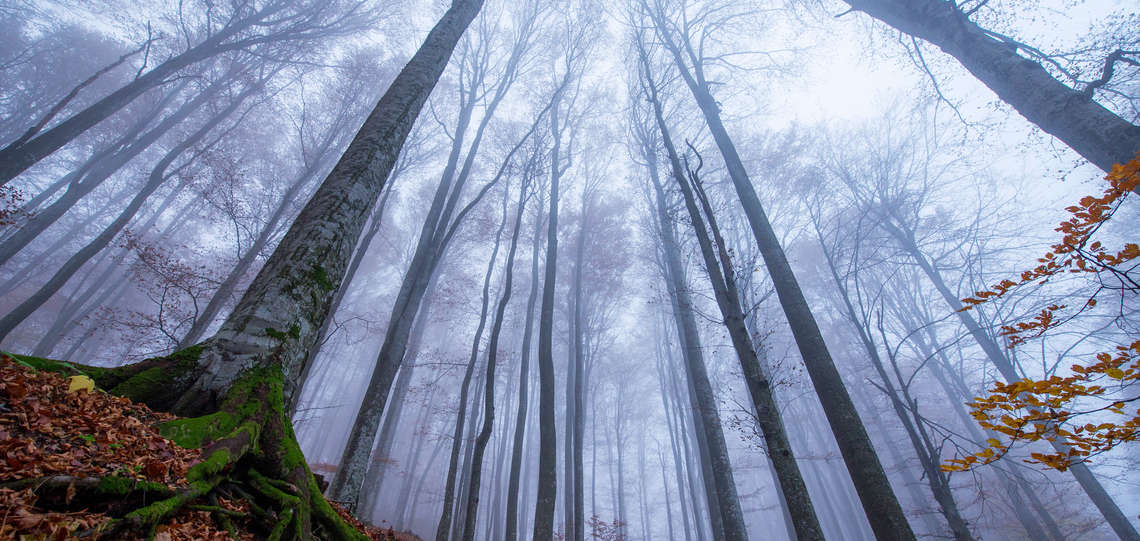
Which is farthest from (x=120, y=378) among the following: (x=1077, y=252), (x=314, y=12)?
(x=314, y=12)

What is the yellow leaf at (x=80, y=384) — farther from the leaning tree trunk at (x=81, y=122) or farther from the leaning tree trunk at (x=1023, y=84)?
the leaning tree trunk at (x=81, y=122)

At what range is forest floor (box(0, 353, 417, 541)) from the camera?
3.22 ft

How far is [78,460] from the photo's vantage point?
1198 mm

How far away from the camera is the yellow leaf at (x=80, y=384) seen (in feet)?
5.39

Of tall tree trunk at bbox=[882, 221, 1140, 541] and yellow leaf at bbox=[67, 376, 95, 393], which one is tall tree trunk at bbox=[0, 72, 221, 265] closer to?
yellow leaf at bbox=[67, 376, 95, 393]

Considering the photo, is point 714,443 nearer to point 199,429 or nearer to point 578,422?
point 578,422

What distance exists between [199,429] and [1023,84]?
26.6 ft

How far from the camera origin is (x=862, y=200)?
1216cm

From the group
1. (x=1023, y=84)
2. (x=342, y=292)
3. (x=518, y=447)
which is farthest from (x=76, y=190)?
(x=1023, y=84)

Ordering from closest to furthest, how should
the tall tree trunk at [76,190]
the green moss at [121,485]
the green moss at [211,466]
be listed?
the green moss at [121,485], the green moss at [211,466], the tall tree trunk at [76,190]

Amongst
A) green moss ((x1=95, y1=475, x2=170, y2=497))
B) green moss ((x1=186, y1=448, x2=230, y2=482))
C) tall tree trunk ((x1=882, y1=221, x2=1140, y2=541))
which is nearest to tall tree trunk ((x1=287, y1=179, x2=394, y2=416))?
green moss ((x1=186, y1=448, x2=230, y2=482))

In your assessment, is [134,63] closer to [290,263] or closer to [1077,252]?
[290,263]

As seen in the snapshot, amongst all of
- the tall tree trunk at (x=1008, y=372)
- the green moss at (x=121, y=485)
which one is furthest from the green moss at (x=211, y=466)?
the tall tree trunk at (x=1008, y=372)

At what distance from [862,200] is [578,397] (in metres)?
10.8
